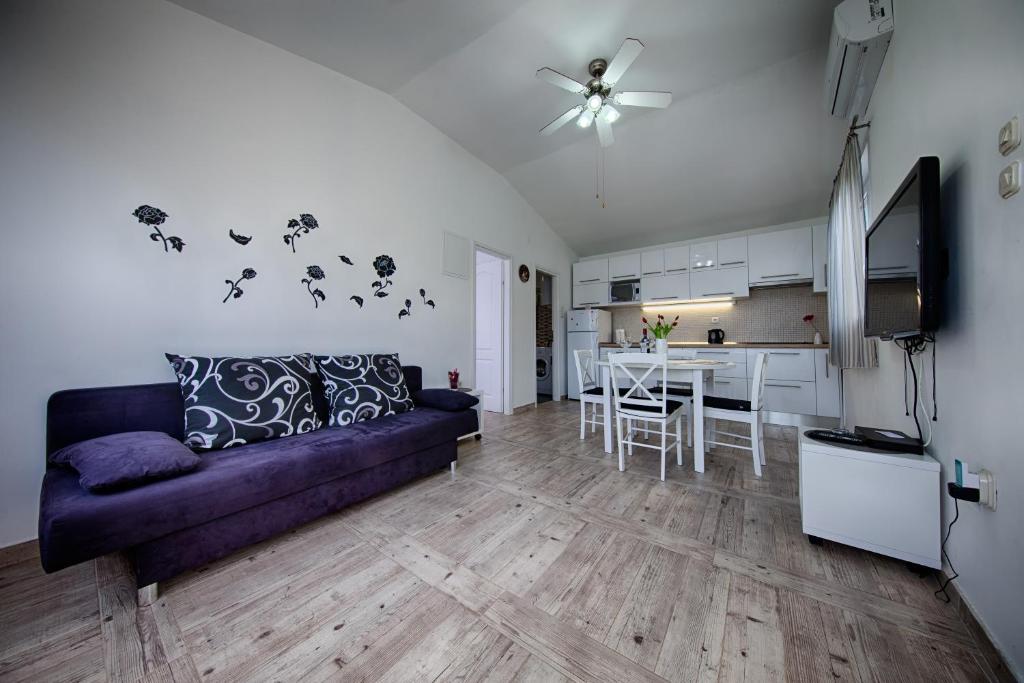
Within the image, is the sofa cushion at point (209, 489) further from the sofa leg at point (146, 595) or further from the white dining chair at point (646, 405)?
the white dining chair at point (646, 405)

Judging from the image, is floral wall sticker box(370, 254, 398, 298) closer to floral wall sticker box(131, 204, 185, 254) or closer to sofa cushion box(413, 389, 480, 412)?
sofa cushion box(413, 389, 480, 412)

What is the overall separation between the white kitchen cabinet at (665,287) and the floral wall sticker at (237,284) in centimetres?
483

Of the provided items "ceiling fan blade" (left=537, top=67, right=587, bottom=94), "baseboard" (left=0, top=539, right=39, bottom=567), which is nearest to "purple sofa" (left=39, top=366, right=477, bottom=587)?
"baseboard" (left=0, top=539, right=39, bottom=567)

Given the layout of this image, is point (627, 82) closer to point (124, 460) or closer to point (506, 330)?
point (506, 330)

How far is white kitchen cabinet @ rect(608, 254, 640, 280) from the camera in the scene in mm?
5262

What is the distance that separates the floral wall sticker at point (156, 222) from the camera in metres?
1.94

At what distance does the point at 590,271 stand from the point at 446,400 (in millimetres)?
3884

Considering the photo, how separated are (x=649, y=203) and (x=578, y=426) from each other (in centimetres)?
315

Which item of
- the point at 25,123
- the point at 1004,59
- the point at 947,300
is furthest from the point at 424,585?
the point at 25,123

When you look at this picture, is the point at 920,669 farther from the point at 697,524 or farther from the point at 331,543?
the point at 331,543

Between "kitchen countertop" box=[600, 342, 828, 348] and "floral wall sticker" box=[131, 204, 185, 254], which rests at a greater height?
"floral wall sticker" box=[131, 204, 185, 254]

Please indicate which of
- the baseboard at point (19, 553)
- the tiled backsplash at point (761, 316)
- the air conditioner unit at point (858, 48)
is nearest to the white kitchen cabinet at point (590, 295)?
the tiled backsplash at point (761, 316)

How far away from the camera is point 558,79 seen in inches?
95.8

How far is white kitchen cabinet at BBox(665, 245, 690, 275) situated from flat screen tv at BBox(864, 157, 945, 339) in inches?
126
